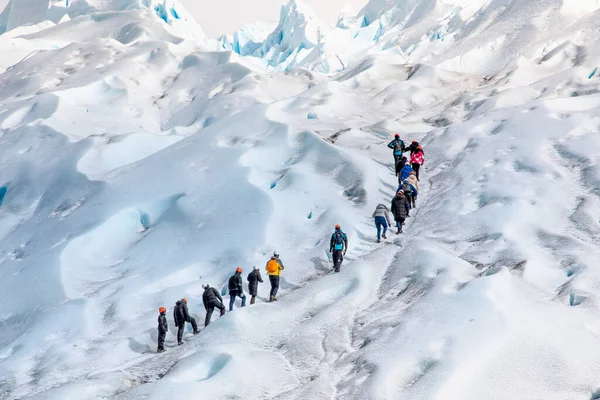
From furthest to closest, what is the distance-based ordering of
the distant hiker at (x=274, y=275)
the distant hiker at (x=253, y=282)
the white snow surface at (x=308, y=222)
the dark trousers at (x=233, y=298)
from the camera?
the distant hiker at (x=253, y=282) → the dark trousers at (x=233, y=298) → the distant hiker at (x=274, y=275) → the white snow surface at (x=308, y=222)

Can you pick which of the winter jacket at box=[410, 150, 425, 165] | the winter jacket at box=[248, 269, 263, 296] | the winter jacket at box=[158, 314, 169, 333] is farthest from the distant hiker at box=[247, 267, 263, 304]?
the winter jacket at box=[410, 150, 425, 165]

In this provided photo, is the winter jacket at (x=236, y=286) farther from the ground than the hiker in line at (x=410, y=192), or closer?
closer

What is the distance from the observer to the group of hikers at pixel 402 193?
69.5ft

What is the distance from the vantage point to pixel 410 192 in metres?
22.8

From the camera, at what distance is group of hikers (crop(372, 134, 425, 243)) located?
21172 millimetres

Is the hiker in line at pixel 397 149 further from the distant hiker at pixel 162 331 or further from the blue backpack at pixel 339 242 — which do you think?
the distant hiker at pixel 162 331

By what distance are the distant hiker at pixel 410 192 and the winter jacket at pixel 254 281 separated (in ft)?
20.6

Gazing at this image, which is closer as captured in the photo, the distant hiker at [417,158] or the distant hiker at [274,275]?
the distant hiker at [274,275]

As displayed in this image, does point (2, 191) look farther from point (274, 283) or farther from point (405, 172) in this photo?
point (405, 172)

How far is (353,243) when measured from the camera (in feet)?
70.4

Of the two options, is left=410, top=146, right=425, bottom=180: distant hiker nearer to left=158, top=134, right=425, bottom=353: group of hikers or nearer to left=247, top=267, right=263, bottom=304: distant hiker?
left=158, top=134, right=425, bottom=353: group of hikers

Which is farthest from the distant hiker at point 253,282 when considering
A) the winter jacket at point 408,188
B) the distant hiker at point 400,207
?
the winter jacket at point 408,188

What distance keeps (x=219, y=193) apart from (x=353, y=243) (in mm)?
6279

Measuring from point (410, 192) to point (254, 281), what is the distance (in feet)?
22.1
